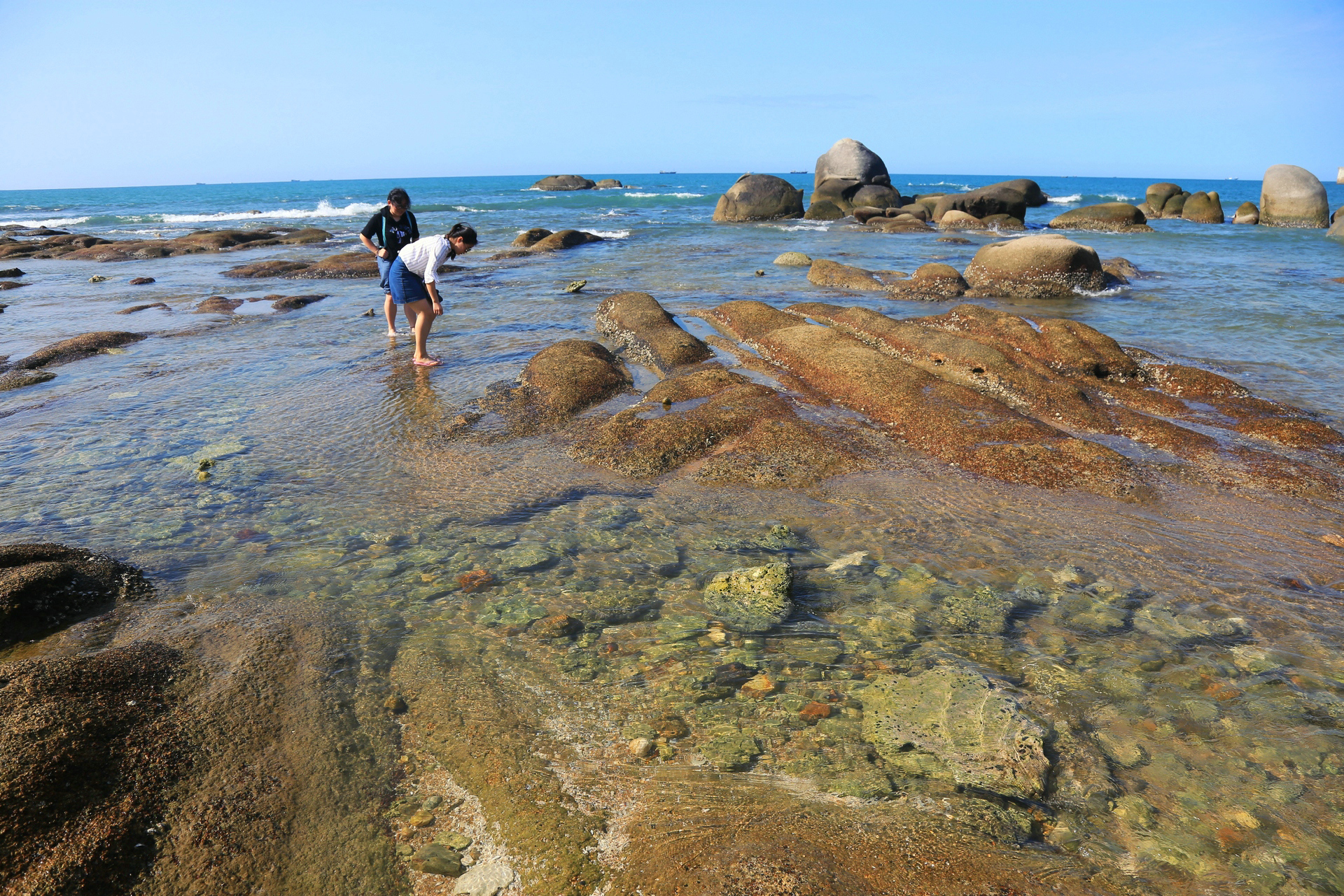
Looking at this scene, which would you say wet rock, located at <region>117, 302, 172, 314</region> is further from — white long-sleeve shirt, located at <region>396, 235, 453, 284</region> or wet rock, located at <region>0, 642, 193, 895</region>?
wet rock, located at <region>0, 642, 193, 895</region>

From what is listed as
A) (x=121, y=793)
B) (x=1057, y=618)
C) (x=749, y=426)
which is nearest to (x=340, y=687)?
(x=121, y=793)

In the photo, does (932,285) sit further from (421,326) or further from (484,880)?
(484,880)

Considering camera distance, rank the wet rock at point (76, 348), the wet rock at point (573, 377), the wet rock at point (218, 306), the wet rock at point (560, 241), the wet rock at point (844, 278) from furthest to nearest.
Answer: the wet rock at point (560, 241), the wet rock at point (844, 278), the wet rock at point (218, 306), the wet rock at point (76, 348), the wet rock at point (573, 377)

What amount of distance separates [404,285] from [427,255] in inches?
24.1

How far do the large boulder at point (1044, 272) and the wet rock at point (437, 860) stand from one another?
13.7 m

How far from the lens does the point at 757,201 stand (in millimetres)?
32875

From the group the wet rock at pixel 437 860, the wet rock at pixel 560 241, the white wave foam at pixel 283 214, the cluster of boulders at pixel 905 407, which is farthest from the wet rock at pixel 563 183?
the wet rock at pixel 437 860

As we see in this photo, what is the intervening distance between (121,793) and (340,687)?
0.78 metres

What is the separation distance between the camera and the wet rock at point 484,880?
2078mm

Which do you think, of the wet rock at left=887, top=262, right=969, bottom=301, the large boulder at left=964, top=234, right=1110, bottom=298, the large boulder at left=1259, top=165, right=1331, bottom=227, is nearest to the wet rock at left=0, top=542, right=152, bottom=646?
the wet rock at left=887, top=262, right=969, bottom=301

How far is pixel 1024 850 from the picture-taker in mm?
2219

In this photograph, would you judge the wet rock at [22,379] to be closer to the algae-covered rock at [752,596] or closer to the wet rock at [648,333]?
the wet rock at [648,333]

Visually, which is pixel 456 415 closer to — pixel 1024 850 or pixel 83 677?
pixel 83 677

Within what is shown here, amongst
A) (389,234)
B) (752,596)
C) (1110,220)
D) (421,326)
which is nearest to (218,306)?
(389,234)
